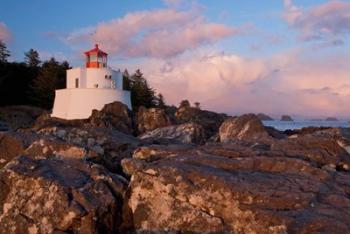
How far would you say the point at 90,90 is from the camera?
47688 mm

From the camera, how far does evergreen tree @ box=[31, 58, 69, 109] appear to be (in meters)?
61.0

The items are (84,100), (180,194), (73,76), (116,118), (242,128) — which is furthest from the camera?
(73,76)

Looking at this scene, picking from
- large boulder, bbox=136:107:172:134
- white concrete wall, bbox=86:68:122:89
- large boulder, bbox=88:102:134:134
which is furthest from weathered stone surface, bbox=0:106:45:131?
large boulder, bbox=136:107:172:134

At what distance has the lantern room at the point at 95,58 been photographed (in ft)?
165

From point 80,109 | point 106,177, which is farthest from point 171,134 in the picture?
point 80,109

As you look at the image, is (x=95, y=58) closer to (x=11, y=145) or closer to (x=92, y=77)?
(x=92, y=77)

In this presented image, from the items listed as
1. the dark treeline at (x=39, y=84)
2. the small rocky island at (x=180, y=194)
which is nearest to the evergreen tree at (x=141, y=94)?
the dark treeline at (x=39, y=84)

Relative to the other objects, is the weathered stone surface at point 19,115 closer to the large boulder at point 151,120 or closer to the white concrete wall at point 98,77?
the white concrete wall at point 98,77

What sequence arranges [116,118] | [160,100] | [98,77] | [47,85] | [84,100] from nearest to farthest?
[116,118], [84,100], [98,77], [47,85], [160,100]

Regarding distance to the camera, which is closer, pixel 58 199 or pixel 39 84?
pixel 58 199

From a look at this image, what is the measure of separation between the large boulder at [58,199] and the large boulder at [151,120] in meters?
28.5

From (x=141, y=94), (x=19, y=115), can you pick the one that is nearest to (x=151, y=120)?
(x=19, y=115)

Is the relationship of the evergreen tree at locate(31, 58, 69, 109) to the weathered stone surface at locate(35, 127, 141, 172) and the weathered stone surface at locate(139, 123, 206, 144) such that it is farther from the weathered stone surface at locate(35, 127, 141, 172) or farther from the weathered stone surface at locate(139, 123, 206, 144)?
the weathered stone surface at locate(35, 127, 141, 172)

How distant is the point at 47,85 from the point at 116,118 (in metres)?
24.7
